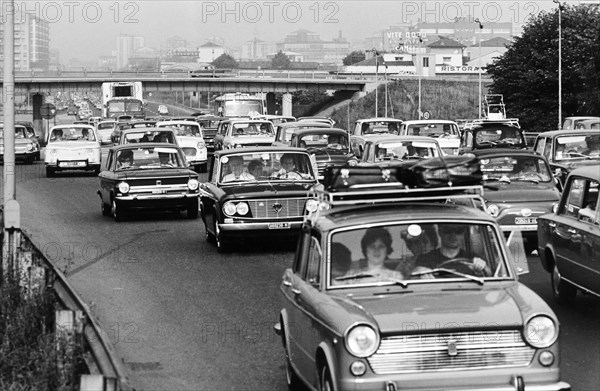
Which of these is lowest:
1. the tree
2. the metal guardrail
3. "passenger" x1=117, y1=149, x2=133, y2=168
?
the metal guardrail

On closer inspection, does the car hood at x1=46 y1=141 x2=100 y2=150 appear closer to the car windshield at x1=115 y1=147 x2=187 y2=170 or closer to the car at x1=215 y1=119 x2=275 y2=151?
the car at x1=215 y1=119 x2=275 y2=151

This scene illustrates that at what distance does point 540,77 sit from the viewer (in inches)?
3602

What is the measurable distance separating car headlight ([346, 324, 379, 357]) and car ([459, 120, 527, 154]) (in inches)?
986

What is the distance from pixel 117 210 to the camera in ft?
80.7

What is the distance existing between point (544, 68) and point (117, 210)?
237ft

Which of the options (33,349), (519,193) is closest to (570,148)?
(519,193)

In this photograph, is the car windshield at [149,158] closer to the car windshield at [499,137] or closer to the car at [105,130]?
the car windshield at [499,137]

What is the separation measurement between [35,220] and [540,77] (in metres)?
70.2

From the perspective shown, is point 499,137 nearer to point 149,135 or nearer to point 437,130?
point 437,130

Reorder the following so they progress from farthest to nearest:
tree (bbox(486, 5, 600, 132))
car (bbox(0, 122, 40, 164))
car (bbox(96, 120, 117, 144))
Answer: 1. tree (bbox(486, 5, 600, 132))
2. car (bbox(96, 120, 117, 144))
3. car (bbox(0, 122, 40, 164))

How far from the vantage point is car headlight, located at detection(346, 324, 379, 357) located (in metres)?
7.88

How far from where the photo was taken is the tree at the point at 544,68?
290 ft

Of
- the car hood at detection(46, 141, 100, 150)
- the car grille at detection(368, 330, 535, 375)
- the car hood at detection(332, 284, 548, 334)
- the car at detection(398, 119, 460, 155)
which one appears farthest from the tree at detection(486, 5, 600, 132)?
the car grille at detection(368, 330, 535, 375)

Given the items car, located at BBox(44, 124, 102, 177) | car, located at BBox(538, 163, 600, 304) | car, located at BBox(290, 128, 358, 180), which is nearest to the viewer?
car, located at BBox(538, 163, 600, 304)
